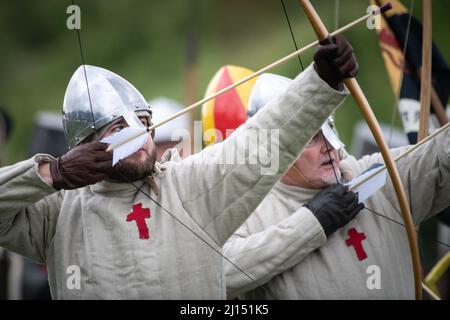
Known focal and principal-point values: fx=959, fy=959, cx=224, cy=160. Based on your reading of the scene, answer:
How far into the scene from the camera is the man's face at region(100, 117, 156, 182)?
3.33m

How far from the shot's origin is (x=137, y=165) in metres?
3.33

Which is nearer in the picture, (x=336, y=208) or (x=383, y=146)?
(x=383, y=146)

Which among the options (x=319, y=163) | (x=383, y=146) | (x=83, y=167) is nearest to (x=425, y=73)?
(x=319, y=163)

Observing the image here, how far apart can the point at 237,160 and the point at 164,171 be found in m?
0.33

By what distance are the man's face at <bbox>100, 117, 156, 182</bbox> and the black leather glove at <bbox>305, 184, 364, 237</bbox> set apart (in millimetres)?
671

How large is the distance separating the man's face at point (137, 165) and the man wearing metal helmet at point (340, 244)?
1.57 ft

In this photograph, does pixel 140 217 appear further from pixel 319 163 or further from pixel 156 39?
pixel 156 39

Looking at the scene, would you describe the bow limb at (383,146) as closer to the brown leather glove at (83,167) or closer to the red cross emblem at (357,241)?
the red cross emblem at (357,241)

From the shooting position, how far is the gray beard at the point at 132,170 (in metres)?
3.32

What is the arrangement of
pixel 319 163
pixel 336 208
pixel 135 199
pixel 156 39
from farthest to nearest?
pixel 156 39, pixel 319 163, pixel 336 208, pixel 135 199

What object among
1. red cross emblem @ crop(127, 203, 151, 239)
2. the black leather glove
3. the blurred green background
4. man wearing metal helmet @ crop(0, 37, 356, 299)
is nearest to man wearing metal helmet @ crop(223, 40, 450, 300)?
the black leather glove

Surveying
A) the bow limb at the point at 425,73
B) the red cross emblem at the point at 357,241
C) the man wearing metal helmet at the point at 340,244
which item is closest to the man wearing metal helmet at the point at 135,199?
the man wearing metal helmet at the point at 340,244

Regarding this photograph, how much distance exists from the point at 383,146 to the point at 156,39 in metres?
3.20
